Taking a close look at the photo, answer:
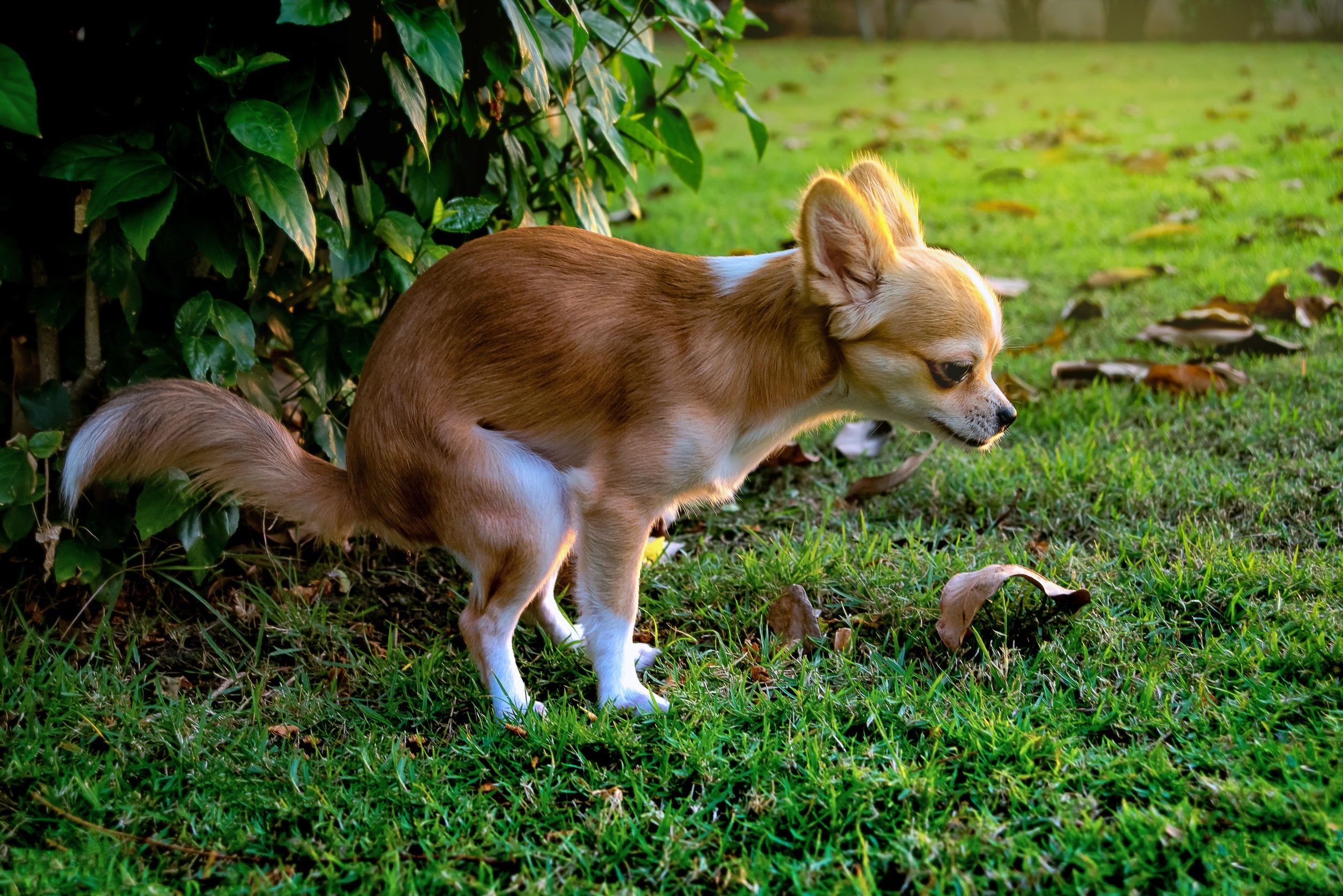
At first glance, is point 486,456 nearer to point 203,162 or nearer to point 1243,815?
point 203,162

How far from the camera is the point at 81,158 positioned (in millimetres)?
2381

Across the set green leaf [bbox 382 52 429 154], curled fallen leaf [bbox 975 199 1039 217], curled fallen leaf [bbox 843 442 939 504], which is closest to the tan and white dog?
green leaf [bbox 382 52 429 154]

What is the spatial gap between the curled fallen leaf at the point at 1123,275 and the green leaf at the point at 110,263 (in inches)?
183

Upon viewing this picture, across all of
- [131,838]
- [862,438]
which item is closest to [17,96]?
[131,838]

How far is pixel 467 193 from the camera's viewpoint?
3250 mm

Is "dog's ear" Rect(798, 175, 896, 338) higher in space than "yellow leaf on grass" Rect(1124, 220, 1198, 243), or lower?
higher

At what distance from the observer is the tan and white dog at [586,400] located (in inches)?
103

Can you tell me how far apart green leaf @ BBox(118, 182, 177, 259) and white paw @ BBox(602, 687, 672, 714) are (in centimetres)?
149

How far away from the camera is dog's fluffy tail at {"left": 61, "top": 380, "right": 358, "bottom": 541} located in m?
2.54

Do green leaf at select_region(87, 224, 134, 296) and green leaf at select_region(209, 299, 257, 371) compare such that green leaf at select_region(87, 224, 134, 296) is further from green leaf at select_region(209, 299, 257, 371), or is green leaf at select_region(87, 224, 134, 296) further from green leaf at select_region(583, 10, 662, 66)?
green leaf at select_region(583, 10, 662, 66)

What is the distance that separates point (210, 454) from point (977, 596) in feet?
6.41

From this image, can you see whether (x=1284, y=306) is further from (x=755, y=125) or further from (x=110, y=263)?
(x=110, y=263)

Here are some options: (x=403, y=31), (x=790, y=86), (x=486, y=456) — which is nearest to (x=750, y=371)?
(x=486, y=456)

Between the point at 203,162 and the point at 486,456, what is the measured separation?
100cm
